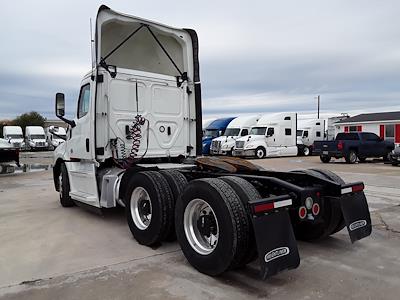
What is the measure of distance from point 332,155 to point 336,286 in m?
19.6

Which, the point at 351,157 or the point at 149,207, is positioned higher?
the point at 149,207

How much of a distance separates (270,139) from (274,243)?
80.1ft

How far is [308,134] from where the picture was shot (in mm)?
33188

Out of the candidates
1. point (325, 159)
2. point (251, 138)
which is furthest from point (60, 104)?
point (251, 138)

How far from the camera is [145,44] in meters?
7.70

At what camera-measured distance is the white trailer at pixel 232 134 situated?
27.3 metres

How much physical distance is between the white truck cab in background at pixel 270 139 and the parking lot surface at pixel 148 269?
65.5 ft

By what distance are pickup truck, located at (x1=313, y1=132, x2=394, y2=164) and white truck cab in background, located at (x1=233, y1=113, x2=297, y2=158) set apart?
4.65 metres

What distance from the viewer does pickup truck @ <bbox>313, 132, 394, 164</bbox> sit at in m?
22.1

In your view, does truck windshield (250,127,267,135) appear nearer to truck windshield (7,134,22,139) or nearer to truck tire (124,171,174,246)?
truck tire (124,171,174,246)

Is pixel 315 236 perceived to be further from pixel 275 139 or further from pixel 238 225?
pixel 275 139

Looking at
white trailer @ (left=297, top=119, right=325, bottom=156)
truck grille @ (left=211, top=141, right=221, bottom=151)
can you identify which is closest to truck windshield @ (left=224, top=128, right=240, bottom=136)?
truck grille @ (left=211, top=141, right=221, bottom=151)

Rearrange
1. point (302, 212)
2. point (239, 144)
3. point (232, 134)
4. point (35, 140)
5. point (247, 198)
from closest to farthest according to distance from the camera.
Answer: point (247, 198), point (302, 212), point (239, 144), point (232, 134), point (35, 140)

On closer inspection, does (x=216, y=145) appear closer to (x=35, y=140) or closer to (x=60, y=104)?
(x=60, y=104)
